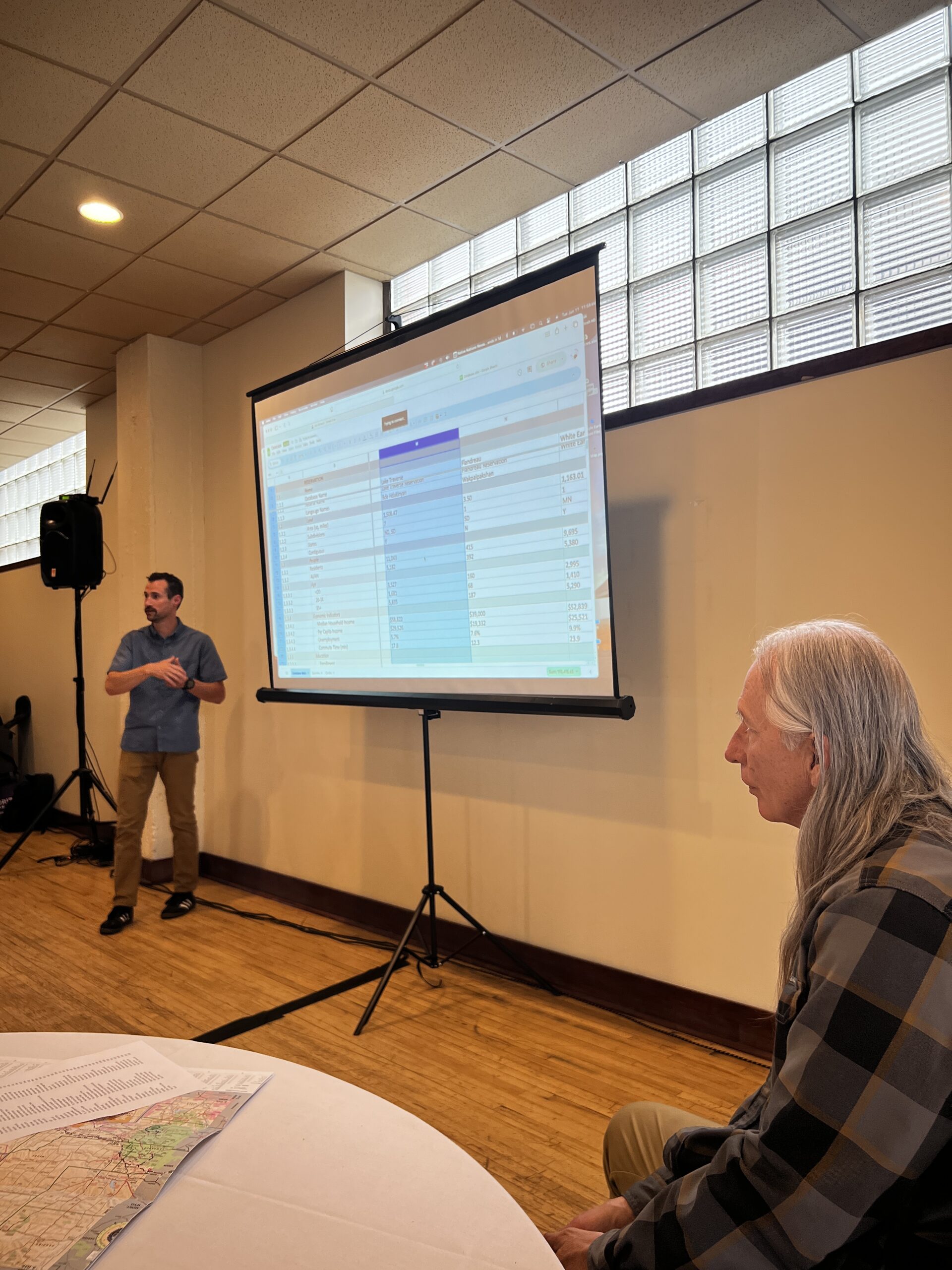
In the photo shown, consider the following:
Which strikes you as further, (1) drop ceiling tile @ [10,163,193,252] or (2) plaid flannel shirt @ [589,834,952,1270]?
(1) drop ceiling tile @ [10,163,193,252]

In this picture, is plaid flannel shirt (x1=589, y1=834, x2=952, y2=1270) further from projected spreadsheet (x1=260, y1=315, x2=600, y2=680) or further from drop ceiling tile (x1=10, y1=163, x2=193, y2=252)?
drop ceiling tile (x1=10, y1=163, x2=193, y2=252)

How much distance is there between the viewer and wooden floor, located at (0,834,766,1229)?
2.09 metres

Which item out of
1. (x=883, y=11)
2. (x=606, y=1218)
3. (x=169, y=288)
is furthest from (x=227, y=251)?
(x=606, y=1218)

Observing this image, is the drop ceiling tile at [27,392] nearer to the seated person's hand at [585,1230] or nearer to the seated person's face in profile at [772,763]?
the seated person's face in profile at [772,763]

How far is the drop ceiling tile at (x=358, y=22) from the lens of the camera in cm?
228

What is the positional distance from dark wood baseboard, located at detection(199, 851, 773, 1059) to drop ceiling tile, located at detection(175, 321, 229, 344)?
2807 millimetres

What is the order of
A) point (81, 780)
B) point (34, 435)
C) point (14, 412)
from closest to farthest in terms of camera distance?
point (81, 780) < point (14, 412) < point (34, 435)

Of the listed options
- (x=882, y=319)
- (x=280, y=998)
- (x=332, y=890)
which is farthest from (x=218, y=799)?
(x=882, y=319)

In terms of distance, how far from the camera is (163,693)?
394 centimetres

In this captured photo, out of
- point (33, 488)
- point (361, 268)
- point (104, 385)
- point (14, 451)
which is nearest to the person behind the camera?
point (361, 268)

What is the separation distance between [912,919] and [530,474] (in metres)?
2.02

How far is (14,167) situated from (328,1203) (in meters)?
3.45

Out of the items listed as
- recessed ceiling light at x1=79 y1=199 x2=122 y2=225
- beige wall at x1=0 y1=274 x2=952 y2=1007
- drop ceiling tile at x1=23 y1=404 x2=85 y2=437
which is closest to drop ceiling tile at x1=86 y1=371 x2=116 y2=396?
drop ceiling tile at x1=23 y1=404 x2=85 y2=437

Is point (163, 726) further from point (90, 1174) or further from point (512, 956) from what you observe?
point (90, 1174)
